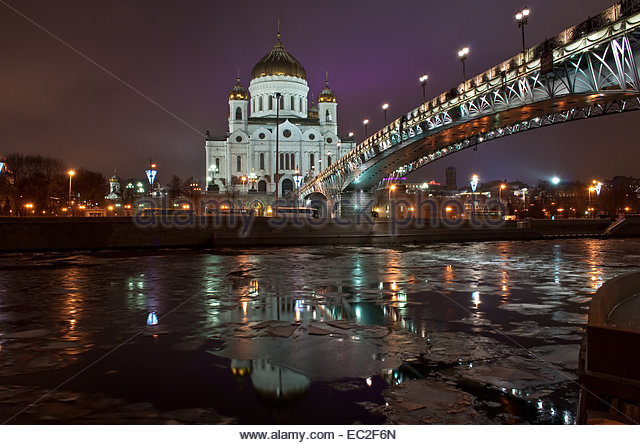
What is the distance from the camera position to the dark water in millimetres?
6246

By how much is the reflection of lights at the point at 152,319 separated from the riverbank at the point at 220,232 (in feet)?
85.1

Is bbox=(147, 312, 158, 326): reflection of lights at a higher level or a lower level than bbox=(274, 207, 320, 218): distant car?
lower

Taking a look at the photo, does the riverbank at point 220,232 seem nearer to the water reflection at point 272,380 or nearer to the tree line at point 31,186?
the tree line at point 31,186

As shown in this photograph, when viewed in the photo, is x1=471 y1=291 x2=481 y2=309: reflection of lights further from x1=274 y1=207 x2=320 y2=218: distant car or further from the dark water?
x1=274 y1=207 x2=320 y2=218: distant car

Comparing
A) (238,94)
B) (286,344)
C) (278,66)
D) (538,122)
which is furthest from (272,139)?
(286,344)

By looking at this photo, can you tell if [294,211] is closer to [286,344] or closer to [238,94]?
[286,344]

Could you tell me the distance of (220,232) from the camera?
39.0 metres

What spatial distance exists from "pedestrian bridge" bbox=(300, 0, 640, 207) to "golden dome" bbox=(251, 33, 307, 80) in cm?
6163

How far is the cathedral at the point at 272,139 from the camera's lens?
116m

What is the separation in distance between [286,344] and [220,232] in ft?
101

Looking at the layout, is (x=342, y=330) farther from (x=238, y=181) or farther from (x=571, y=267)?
(x=238, y=181)

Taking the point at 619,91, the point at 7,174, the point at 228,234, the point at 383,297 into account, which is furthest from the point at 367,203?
the point at 383,297

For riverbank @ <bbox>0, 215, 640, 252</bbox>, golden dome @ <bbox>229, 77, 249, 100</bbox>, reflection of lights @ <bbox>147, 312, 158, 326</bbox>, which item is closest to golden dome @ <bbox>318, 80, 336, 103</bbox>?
golden dome @ <bbox>229, 77, 249, 100</bbox>

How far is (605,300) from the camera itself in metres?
7.11
